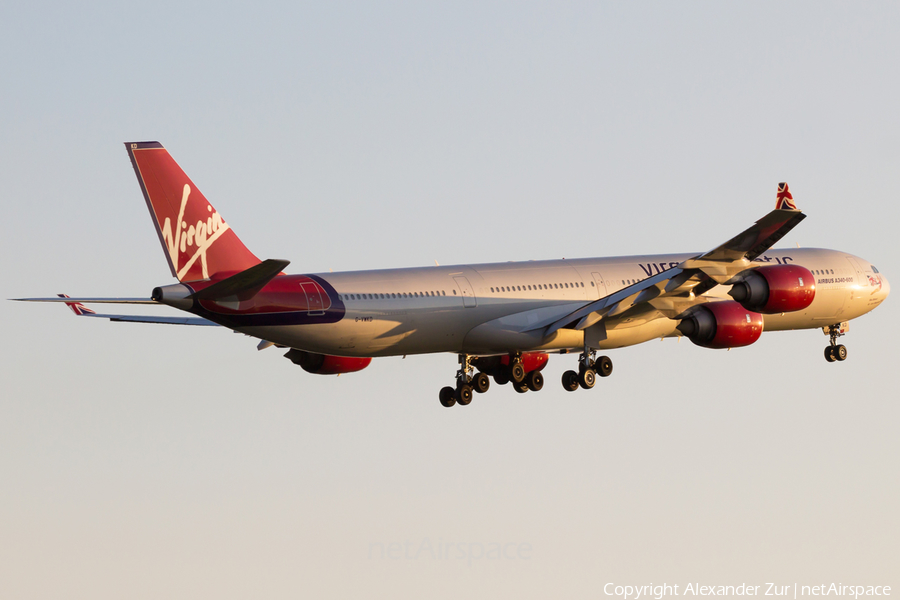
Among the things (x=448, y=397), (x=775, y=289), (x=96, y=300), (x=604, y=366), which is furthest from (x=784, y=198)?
(x=96, y=300)

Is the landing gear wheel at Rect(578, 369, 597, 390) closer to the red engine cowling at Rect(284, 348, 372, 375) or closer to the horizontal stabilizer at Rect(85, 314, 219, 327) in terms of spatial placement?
the red engine cowling at Rect(284, 348, 372, 375)

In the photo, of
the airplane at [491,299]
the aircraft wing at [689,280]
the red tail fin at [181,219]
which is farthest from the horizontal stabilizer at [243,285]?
the aircraft wing at [689,280]

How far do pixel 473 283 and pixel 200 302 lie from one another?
11162 mm

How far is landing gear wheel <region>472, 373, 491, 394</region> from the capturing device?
55.6 m

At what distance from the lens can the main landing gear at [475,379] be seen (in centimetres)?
5488

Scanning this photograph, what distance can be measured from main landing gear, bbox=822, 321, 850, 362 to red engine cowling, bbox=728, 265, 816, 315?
432 inches

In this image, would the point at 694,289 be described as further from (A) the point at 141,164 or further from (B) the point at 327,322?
(A) the point at 141,164

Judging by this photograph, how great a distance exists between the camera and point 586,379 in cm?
5294

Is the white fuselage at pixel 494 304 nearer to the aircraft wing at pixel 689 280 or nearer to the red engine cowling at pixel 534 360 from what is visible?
the aircraft wing at pixel 689 280

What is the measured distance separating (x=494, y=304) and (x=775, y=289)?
32.4 feet

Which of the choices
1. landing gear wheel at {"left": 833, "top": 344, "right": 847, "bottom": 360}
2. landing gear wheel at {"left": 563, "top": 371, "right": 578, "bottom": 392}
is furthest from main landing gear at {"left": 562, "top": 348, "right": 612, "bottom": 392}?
landing gear wheel at {"left": 833, "top": 344, "right": 847, "bottom": 360}

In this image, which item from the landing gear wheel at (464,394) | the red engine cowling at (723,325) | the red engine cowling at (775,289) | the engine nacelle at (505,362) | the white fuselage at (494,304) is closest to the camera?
the white fuselage at (494,304)

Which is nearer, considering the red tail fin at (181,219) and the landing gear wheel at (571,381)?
the red tail fin at (181,219)

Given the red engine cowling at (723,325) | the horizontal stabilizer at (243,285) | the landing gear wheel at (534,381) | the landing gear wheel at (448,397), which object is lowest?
the landing gear wheel at (448,397)
